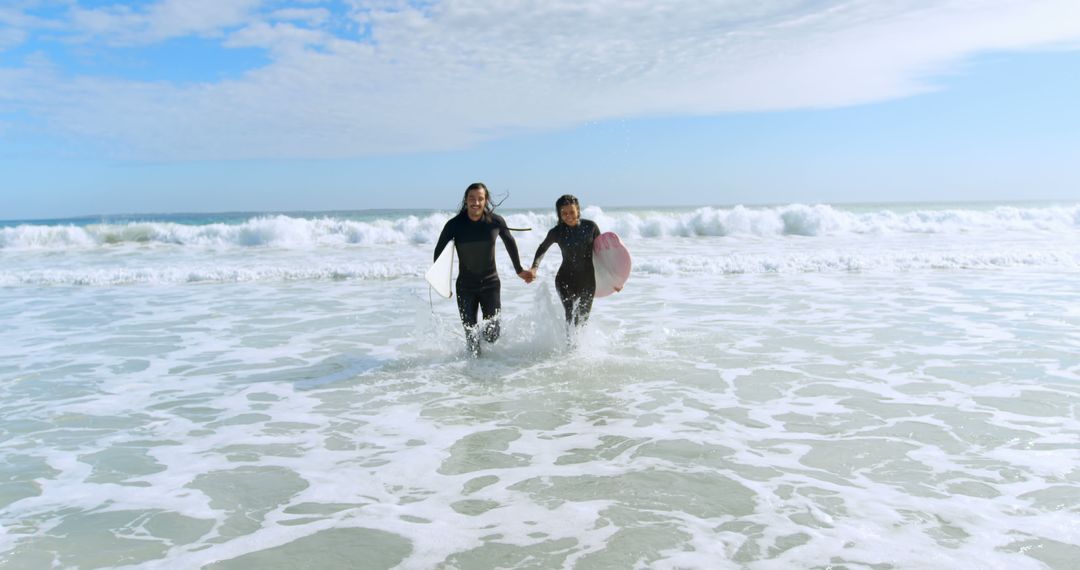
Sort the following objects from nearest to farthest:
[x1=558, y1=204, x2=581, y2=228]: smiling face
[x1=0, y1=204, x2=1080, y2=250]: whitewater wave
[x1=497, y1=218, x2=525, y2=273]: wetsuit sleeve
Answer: [x1=497, y1=218, x2=525, y2=273]: wetsuit sleeve
[x1=558, y1=204, x2=581, y2=228]: smiling face
[x1=0, y1=204, x2=1080, y2=250]: whitewater wave

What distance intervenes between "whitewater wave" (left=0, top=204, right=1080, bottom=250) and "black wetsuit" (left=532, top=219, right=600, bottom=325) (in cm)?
1984

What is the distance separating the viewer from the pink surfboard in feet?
28.0

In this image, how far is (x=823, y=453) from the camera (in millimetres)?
4945

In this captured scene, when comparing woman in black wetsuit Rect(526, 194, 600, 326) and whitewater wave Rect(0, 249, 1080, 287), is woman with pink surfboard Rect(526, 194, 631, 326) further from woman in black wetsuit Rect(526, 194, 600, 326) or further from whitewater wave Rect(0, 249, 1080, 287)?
whitewater wave Rect(0, 249, 1080, 287)

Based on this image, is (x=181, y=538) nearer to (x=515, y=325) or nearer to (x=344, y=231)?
(x=515, y=325)

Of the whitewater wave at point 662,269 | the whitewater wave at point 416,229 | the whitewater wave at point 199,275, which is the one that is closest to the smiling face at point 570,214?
the whitewater wave at point 662,269

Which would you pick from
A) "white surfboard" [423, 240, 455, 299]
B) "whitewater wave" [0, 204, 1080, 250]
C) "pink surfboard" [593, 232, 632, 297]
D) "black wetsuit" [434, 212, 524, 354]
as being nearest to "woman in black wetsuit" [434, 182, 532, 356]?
"black wetsuit" [434, 212, 524, 354]

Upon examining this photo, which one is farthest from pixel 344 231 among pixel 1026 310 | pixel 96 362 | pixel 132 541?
pixel 132 541

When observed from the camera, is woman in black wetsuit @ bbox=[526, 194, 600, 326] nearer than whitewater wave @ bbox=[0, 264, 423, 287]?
Yes

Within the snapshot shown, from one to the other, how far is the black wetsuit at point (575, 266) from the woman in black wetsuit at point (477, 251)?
51 cm

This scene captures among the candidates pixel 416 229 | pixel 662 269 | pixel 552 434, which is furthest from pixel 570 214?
pixel 416 229

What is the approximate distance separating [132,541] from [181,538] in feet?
0.81

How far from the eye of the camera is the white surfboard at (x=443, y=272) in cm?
805

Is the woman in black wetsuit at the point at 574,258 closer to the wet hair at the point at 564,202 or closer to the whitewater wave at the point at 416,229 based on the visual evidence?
the wet hair at the point at 564,202
